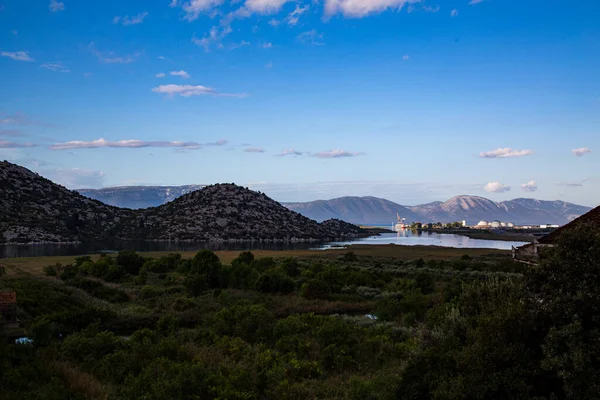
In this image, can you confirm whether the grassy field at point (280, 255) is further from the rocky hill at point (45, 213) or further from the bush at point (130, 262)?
the rocky hill at point (45, 213)

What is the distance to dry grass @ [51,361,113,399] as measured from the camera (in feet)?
49.8

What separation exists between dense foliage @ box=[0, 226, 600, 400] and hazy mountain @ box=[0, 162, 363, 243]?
112m

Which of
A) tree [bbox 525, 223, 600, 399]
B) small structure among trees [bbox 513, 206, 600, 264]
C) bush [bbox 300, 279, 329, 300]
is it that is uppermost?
small structure among trees [bbox 513, 206, 600, 264]

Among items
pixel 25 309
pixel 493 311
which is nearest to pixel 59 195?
pixel 25 309

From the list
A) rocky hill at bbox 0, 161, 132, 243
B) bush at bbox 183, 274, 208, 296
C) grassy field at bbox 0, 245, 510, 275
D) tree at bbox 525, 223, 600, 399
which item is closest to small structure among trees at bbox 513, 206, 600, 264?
tree at bbox 525, 223, 600, 399

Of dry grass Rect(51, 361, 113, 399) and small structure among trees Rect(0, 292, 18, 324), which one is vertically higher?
small structure among trees Rect(0, 292, 18, 324)

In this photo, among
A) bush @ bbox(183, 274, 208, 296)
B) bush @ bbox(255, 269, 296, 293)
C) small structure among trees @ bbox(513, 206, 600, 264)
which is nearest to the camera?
small structure among trees @ bbox(513, 206, 600, 264)

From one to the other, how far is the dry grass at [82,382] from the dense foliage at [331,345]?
0.07 metres

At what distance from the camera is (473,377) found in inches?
427

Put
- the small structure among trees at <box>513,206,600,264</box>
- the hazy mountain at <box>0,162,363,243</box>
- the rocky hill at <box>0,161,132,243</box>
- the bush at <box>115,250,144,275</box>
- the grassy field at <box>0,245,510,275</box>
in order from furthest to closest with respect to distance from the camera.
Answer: the hazy mountain at <box>0,162,363,243</box> < the rocky hill at <box>0,161,132,243</box> < the grassy field at <box>0,245,510,275</box> < the bush at <box>115,250,144,275</box> < the small structure among trees at <box>513,206,600,264</box>

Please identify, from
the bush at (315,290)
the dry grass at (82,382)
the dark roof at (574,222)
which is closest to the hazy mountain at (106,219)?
the bush at (315,290)

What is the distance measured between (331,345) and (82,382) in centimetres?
1067

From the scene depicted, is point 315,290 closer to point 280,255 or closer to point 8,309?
point 8,309

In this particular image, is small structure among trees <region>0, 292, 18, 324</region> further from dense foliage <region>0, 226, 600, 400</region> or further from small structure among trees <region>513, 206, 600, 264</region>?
small structure among trees <region>513, 206, 600, 264</region>
